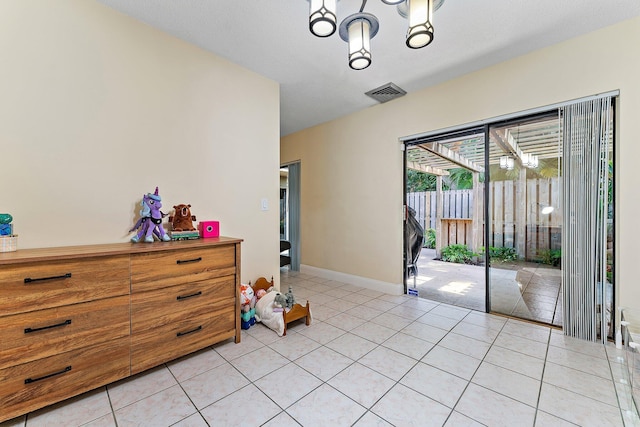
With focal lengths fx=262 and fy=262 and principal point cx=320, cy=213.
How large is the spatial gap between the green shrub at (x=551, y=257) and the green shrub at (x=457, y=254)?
1.75m

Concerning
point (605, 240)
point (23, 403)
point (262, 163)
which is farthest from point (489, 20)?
point (23, 403)

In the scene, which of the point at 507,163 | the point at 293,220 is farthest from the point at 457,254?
the point at 293,220

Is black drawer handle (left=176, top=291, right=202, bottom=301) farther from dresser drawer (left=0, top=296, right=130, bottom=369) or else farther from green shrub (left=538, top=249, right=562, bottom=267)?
green shrub (left=538, top=249, right=562, bottom=267)

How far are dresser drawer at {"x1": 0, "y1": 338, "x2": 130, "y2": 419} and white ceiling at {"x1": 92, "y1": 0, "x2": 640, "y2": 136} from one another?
7.63 feet

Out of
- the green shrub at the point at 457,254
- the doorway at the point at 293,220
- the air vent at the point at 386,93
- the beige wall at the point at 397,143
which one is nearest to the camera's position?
the beige wall at the point at 397,143

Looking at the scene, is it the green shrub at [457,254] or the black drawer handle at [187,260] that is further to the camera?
the green shrub at [457,254]

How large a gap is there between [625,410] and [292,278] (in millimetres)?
3542

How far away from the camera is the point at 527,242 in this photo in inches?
103

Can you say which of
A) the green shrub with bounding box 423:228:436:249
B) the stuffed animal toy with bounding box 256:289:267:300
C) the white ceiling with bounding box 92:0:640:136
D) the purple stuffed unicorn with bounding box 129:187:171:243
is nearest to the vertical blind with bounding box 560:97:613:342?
the white ceiling with bounding box 92:0:640:136

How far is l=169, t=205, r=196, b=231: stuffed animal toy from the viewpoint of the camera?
6.98 ft

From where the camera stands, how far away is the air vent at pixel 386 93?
10.1ft

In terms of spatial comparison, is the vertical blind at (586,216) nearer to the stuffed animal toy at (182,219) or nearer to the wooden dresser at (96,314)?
the wooden dresser at (96,314)

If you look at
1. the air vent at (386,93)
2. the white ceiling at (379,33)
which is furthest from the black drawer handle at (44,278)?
the air vent at (386,93)

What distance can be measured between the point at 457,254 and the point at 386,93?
310cm
